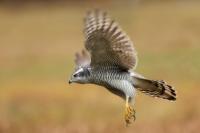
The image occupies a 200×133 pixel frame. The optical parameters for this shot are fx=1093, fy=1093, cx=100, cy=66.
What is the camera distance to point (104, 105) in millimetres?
17031

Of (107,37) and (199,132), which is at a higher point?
(107,37)

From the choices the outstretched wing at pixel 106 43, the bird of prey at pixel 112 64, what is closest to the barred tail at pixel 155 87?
the bird of prey at pixel 112 64

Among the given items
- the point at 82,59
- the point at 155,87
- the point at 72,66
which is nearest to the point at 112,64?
the point at 155,87

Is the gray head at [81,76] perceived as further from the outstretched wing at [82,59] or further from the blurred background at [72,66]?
the blurred background at [72,66]

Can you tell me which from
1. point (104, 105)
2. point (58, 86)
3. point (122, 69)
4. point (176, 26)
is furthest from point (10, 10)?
point (122, 69)

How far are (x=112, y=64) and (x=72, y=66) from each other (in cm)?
1490

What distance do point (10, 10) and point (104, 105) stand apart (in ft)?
82.4

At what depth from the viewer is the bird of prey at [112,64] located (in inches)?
370

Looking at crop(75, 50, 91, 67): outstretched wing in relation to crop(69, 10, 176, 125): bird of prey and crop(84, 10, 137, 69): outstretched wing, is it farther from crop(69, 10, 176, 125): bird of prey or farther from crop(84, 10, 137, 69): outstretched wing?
crop(84, 10, 137, 69): outstretched wing

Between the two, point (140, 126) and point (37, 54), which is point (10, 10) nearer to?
point (37, 54)

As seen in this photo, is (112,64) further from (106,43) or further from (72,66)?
(72,66)

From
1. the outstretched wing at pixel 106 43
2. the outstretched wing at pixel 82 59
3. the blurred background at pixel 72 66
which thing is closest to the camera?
the outstretched wing at pixel 106 43

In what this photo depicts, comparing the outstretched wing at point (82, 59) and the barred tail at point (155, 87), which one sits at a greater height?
the outstretched wing at point (82, 59)

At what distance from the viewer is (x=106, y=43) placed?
9570 mm
